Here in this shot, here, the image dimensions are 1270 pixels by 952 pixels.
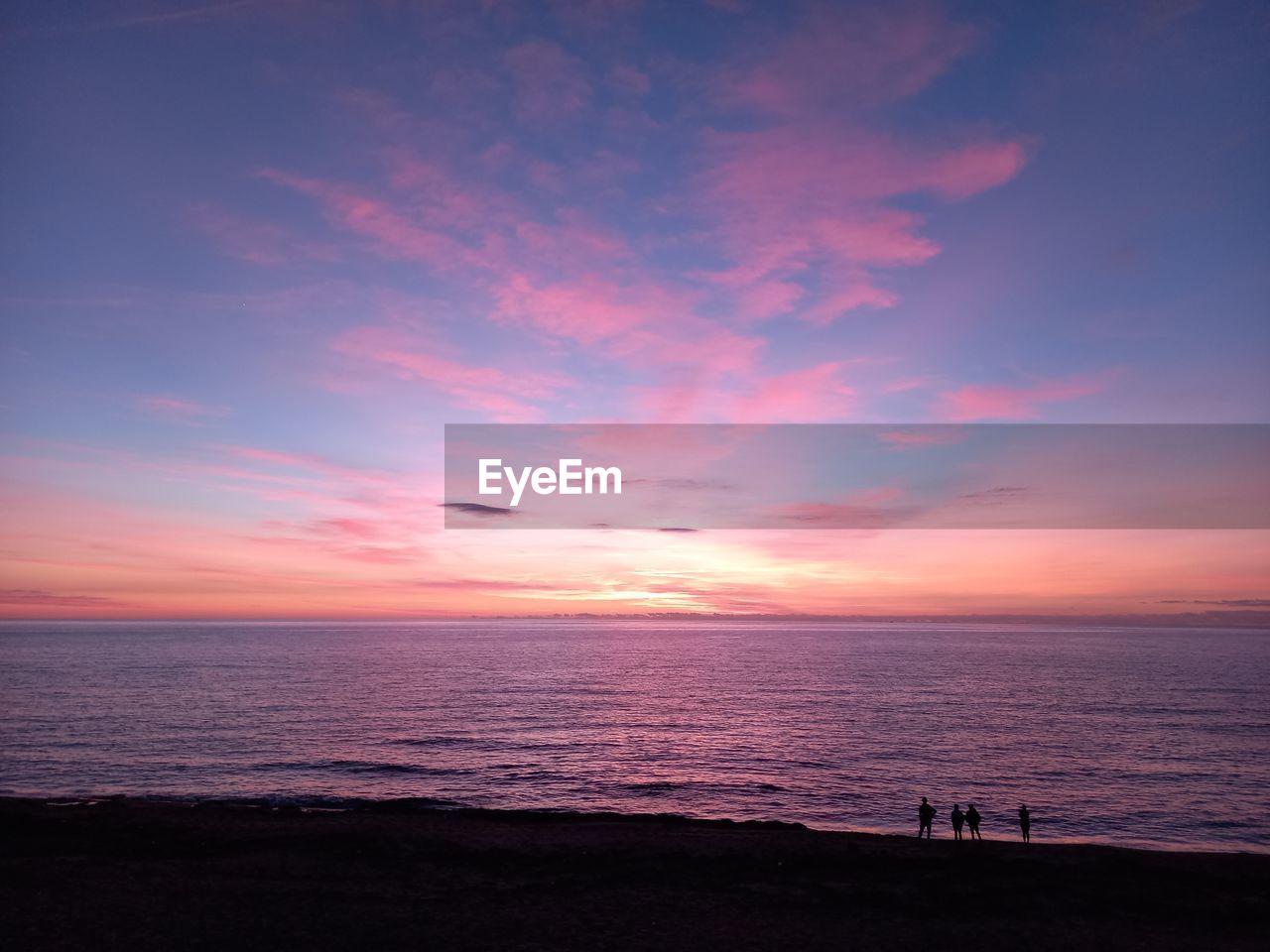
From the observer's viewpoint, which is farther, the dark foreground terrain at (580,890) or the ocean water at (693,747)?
the ocean water at (693,747)

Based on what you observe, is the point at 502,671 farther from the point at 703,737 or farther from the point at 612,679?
the point at 703,737

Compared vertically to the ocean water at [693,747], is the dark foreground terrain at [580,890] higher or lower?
higher

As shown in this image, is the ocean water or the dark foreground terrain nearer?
the dark foreground terrain

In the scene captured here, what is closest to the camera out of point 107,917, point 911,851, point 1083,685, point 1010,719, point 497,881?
point 107,917

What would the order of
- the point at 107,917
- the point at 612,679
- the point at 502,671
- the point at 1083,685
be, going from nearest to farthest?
the point at 107,917 → the point at 1083,685 → the point at 612,679 → the point at 502,671

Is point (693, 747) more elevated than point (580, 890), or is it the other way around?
point (580, 890)

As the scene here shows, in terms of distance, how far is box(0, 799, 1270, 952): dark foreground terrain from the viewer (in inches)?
814

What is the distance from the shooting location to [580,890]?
24.6 metres

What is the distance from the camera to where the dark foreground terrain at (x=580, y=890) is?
20672mm

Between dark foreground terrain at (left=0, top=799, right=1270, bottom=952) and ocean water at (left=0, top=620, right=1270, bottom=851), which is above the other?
dark foreground terrain at (left=0, top=799, right=1270, bottom=952)

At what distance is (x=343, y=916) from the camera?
2186 cm

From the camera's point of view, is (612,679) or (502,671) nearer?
(612,679)

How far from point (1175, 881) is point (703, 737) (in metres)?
41.9

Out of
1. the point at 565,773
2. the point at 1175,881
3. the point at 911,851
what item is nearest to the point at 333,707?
the point at 565,773
